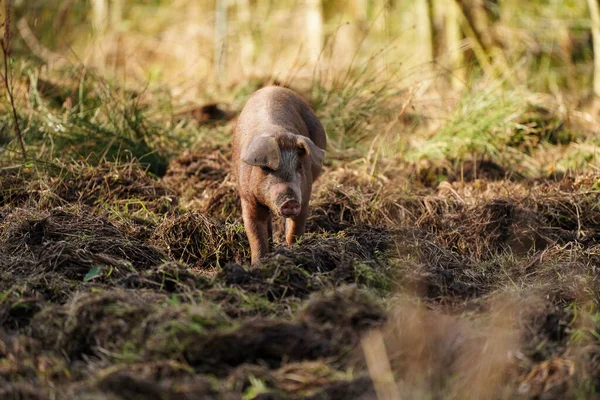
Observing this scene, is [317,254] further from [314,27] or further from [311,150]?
[314,27]

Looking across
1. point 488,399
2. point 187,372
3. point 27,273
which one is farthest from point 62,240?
point 488,399

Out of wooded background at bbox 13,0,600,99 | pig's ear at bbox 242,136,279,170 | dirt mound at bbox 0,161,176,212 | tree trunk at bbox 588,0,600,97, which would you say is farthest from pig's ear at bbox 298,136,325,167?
tree trunk at bbox 588,0,600,97

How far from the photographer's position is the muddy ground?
3422mm

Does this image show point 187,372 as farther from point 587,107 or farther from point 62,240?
point 587,107

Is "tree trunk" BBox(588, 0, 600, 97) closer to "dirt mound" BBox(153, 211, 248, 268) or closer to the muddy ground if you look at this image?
the muddy ground

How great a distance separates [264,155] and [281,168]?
19cm

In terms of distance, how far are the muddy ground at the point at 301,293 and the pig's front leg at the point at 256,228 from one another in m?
0.28

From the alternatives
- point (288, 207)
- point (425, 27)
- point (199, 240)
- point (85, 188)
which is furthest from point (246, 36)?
point (288, 207)

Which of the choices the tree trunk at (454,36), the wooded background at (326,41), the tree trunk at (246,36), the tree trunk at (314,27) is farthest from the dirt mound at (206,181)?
the tree trunk at (314,27)

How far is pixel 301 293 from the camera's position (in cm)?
441

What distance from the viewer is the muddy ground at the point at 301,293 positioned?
342 centimetres

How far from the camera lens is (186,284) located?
14.6ft

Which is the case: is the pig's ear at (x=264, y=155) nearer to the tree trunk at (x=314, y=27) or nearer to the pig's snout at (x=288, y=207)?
the pig's snout at (x=288, y=207)

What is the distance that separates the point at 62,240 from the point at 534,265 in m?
3.09
